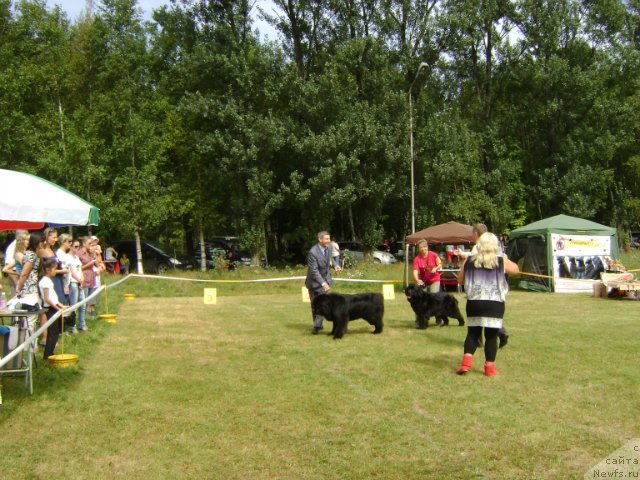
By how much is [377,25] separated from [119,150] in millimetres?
14431

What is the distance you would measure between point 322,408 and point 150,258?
75.3ft

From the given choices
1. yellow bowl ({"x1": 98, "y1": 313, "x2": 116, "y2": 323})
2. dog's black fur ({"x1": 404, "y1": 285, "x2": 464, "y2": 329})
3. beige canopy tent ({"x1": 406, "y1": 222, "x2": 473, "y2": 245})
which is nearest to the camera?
dog's black fur ({"x1": 404, "y1": 285, "x2": 464, "y2": 329})

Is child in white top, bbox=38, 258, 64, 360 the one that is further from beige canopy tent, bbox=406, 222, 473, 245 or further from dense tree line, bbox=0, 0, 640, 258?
dense tree line, bbox=0, 0, 640, 258

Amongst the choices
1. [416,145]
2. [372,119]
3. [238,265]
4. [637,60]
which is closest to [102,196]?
[238,265]

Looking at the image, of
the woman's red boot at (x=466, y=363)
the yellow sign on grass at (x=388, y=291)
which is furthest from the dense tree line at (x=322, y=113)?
the woman's red boot at (x=466, y=363)

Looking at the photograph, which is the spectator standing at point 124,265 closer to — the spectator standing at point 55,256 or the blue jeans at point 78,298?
the blue jeans at point 78,298

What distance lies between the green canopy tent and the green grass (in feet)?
28.7

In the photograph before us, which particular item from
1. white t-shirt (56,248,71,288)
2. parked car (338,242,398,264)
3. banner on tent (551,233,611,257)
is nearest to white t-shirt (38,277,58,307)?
white t-shirt (56,248,71,288)

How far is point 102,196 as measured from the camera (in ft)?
87.2

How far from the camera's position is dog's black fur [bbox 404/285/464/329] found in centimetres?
1058

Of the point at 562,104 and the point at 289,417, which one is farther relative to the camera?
the point at 562,104

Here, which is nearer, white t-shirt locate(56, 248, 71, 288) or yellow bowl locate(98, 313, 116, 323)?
white t-shirt locate(56, 248, 71, 288)

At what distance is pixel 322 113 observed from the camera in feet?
95.3

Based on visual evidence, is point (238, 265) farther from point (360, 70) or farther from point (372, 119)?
point (360, 70)
